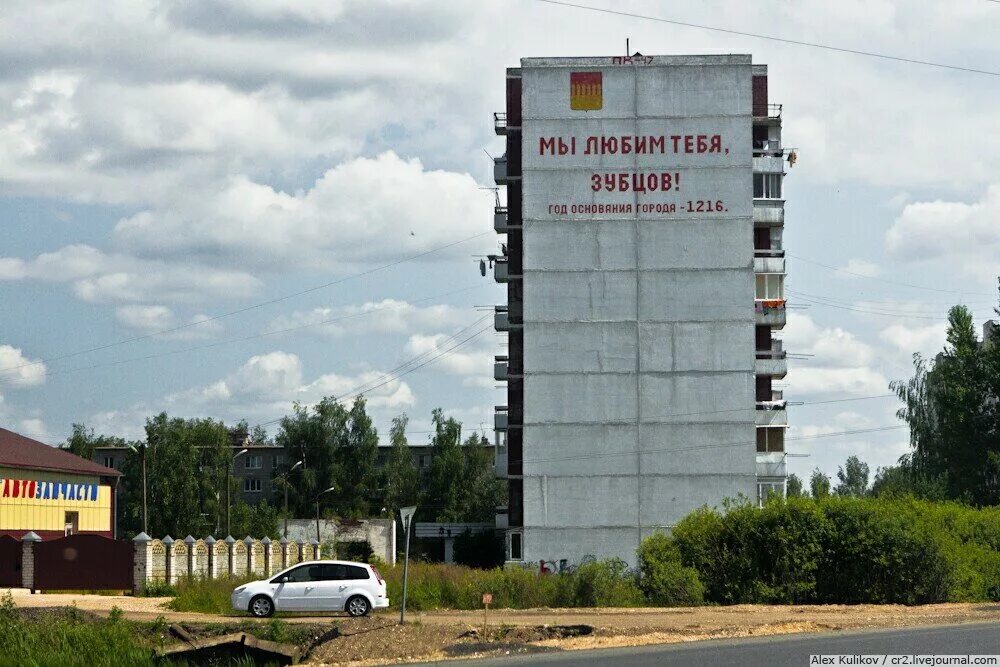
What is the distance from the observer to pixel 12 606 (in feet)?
108

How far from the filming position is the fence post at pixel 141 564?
166ft

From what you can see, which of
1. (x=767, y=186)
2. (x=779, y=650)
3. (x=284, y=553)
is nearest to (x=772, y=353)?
(x=767, y=186)

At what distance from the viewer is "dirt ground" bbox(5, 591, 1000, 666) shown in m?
28.6

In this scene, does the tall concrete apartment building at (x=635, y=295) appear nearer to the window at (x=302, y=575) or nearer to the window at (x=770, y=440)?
the window at (x=770, y=440)

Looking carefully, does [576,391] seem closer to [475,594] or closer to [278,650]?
[475,594]

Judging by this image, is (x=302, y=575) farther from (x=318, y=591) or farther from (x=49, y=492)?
(x=49, y=492)

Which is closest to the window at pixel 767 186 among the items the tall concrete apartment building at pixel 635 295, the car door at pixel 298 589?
the tall concrete apartment building at pixel 635 295

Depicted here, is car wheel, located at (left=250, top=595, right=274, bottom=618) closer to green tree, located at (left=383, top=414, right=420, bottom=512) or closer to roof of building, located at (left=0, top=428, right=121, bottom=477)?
roof of building, located at (left=0, top=428, right=121, bottom=477)

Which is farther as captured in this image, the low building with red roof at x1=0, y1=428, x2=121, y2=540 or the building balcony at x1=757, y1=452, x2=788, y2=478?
the building balcony at x1=757, y1=452, x2=788, y2=478

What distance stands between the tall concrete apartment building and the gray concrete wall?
0.27 feet

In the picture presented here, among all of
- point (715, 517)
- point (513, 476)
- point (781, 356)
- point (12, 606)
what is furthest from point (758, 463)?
point (12, 606)

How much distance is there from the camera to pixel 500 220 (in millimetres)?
81688

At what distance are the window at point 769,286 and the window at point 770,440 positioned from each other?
780cm

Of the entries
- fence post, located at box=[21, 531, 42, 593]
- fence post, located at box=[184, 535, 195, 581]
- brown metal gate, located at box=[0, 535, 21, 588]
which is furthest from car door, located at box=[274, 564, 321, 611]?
brown metal gate, located at box=[0, 535, 21, 588]
